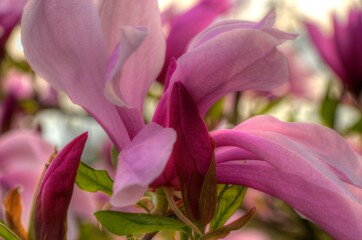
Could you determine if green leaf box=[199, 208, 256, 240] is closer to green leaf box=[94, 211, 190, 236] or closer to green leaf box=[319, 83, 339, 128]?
green leaf box=[94, 211, 190, 236]

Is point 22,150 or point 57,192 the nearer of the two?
point 57,192

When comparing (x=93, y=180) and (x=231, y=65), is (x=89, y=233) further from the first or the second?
(x=231, y=65)

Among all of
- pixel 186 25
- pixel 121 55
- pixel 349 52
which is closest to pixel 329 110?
pixel 349 52

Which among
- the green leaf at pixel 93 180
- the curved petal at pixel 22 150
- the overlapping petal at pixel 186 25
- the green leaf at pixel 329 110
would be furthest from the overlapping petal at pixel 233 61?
the green leaf at pixel 329 110

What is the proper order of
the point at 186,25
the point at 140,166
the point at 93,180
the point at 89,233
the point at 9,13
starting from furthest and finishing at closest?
the point at 89,233 → the point at 9,13 → the point at 186,25 → the point at 93,180 → the point at 140,166

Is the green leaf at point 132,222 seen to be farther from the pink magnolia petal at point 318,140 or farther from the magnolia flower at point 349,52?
the magnolia flower at point 349,52

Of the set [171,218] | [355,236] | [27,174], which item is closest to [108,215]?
[171,218]
